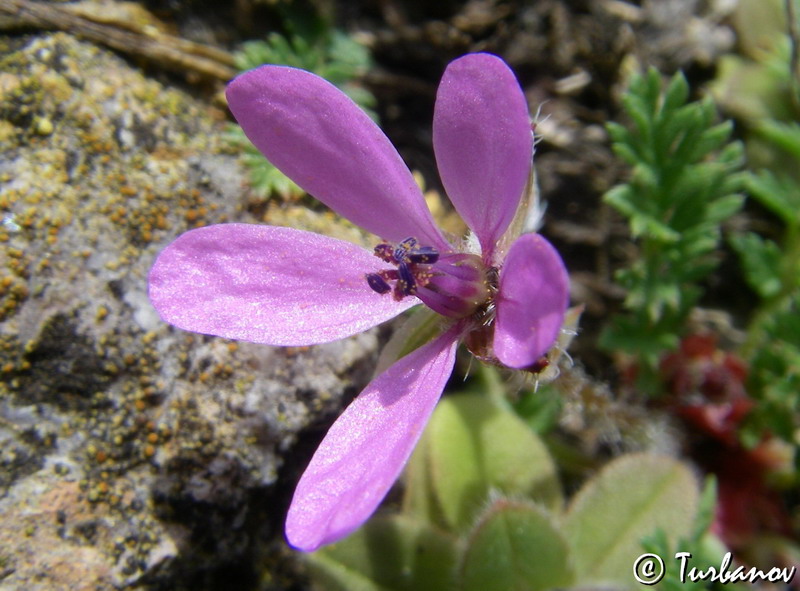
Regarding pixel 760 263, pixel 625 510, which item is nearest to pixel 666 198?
pixel 760 263

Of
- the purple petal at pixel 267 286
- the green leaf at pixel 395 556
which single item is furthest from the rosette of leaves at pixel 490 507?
the purple petal at pixel 267 286

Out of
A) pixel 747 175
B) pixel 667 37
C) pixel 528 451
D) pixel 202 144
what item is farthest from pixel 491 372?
pixel 667 37

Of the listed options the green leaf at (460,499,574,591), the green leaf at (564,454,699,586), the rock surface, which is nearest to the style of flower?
the rock surface

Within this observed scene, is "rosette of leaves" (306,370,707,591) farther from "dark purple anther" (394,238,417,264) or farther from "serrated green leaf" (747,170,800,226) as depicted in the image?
"serrated green leaf" (747,170,800,226)

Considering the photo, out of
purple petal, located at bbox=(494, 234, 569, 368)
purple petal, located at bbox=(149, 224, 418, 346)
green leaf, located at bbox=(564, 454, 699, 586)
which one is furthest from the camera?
green leaf, located at bbox=(564, 454, 699, 586)

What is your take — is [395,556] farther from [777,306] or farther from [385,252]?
[777,306]
